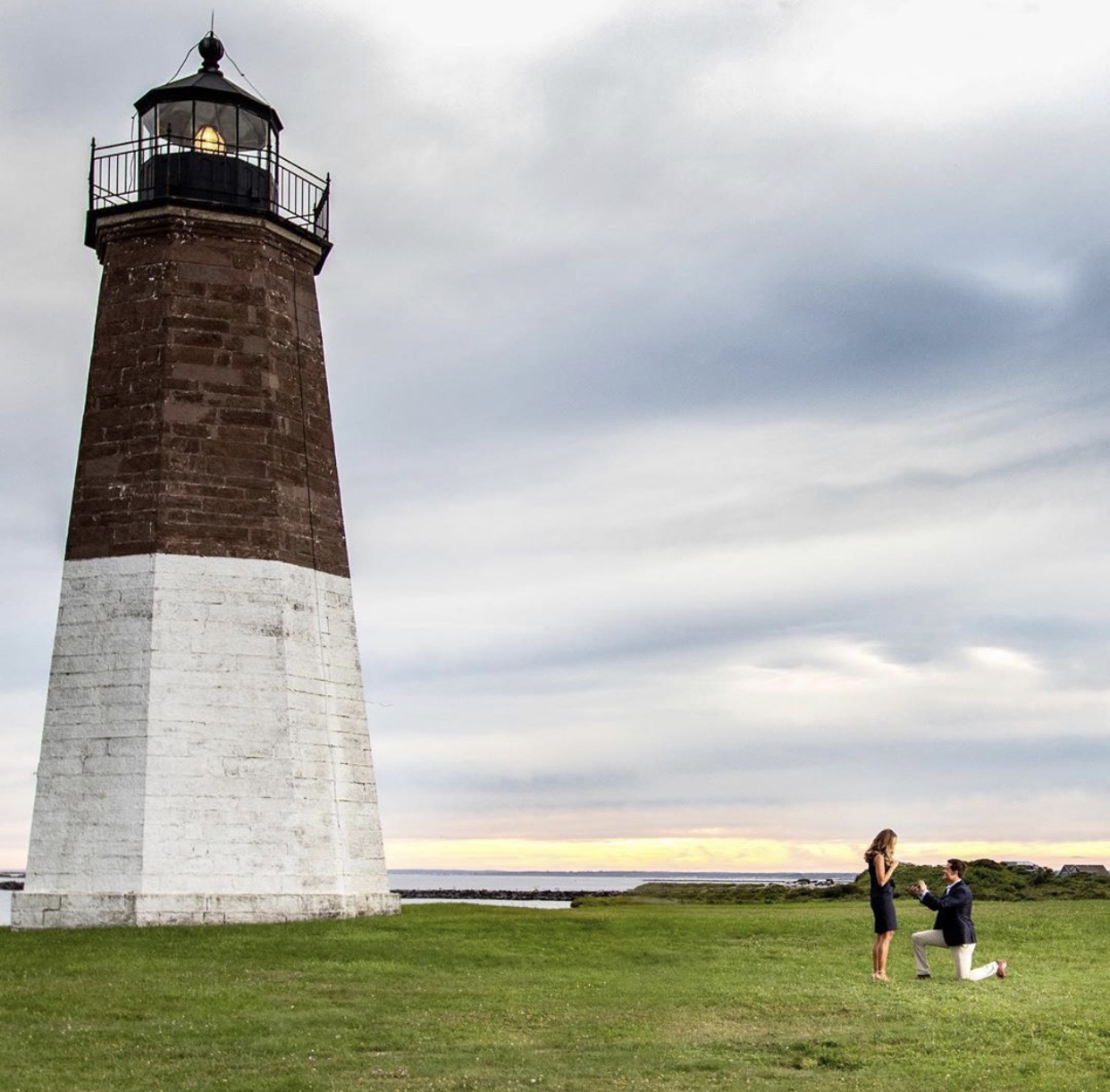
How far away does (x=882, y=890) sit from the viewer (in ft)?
57.6

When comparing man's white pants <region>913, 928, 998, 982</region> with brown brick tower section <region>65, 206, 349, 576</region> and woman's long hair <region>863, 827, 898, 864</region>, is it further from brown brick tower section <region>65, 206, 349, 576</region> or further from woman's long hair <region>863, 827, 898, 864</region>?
brown brick tower section <region>65, 206, 349, 576</region>

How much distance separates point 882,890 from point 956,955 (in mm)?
1164

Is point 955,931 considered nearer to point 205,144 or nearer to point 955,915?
point 955,915

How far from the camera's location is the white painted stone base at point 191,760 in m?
22.9

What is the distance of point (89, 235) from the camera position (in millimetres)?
26906

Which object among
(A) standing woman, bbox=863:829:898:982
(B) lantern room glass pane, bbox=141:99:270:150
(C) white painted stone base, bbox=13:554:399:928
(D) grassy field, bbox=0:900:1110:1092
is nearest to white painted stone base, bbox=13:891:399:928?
(C) white painted stone base, bbox=13:554:399:928

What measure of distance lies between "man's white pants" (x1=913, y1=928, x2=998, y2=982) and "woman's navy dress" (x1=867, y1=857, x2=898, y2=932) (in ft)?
1.40

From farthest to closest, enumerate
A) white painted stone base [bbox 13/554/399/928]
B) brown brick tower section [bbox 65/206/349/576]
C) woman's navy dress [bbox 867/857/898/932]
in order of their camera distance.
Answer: brown brick tower section [bbox 65/206/349/576]
white painted stone base [bbox 13/554/399/928]
woman's navy dress [bbox 867/857/898/932]

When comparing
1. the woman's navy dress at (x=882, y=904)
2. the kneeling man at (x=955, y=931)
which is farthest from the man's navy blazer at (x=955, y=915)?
the woman's navy dress at (x=882, y=904)

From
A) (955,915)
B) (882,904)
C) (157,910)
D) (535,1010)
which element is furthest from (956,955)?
(157,910)

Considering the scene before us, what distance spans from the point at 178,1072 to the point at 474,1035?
2.95 metres

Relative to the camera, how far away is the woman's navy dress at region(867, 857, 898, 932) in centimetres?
1742

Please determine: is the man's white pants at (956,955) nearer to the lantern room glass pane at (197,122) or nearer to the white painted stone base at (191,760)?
the white painted stone base at (191,760)

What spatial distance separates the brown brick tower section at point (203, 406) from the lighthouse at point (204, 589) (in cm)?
4
